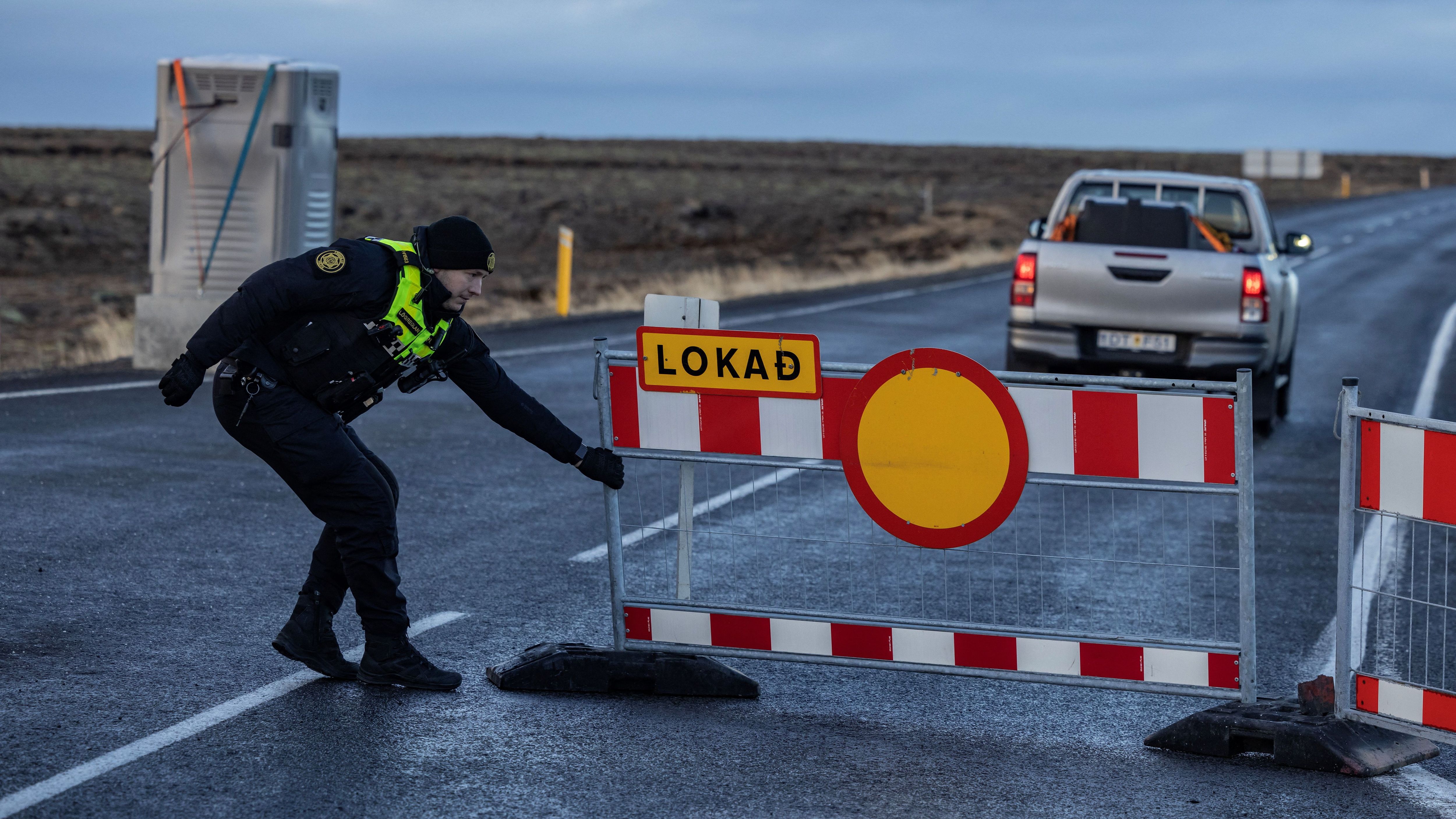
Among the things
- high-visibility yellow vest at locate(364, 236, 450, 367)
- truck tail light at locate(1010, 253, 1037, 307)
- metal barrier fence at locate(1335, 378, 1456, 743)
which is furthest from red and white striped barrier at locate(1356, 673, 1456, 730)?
truck tail light at locate(1010, 253, 1037, 307)

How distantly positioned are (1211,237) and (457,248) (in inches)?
370

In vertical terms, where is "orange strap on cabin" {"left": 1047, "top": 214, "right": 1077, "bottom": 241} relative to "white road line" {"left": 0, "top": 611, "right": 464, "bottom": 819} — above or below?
above

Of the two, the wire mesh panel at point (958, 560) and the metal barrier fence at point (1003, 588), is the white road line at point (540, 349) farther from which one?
the metal barrier fence at point (1003, 588)

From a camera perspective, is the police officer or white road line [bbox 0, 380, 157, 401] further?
white road line [bbox 0, 380, 157, 401]

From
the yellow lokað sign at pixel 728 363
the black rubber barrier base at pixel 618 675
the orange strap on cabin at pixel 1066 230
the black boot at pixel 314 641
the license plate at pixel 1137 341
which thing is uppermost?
the orange strap on cabin at pixel 1066 230

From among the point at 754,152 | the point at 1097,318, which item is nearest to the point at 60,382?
the point at 1097,318

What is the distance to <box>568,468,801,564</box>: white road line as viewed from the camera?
7.78 m

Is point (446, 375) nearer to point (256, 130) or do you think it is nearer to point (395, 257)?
point (395, 257)

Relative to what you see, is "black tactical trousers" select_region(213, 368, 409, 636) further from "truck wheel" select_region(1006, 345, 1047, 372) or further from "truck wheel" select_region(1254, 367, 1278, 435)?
"truck wheel" select_region(1254, 367, 1278, 435)

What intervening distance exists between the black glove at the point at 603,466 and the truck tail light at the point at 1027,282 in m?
7.83

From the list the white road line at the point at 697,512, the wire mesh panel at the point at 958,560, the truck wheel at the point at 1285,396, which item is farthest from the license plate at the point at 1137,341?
the white road line at the point at 697,512

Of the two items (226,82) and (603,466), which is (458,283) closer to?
(603,466)

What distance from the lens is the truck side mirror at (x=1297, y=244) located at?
12977mm

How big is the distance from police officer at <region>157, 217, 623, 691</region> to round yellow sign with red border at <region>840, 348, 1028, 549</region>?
3.02ft
